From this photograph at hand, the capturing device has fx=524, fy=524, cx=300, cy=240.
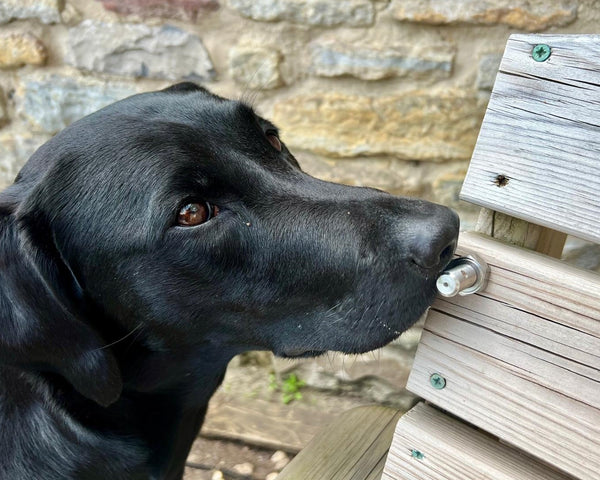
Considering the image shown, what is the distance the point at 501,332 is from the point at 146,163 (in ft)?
2.79

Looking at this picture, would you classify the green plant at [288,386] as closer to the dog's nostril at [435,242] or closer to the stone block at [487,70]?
the stone block at [487,70]

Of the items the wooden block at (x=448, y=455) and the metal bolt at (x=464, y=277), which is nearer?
the metal bolt at (x=464, y=277)

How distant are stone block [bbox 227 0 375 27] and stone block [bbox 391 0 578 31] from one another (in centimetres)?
13

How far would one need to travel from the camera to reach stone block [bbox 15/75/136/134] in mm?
2396

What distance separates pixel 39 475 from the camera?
1.41 meters

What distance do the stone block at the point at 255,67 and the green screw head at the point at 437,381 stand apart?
1.55 metres

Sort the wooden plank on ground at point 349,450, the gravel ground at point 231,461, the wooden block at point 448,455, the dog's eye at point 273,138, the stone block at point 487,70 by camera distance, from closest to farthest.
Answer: the wooden block at point 448,455
the wooden plank on ground at point 349,450
the dog's eye at point 273,138
the stone block at point 487,70
the gravel ground at point 231,461

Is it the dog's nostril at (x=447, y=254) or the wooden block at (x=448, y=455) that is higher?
the dog's nostril at (x=447, y=254)

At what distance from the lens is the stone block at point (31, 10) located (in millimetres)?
2246

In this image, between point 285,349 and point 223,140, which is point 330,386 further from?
point 223,140

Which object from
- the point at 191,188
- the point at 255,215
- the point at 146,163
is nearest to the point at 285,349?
the point at 255,215

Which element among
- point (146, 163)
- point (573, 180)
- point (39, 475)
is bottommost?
point (39, 475)

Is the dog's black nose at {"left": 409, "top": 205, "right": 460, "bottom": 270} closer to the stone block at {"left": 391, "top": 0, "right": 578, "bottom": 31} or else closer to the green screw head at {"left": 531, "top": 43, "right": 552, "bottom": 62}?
the green screw head at {"left": 531, "top": 43, "right": 552, "bottom": 62}

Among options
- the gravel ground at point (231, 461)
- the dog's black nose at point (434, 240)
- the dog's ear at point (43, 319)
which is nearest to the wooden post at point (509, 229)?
the dog's black nose at point (434, 240)
